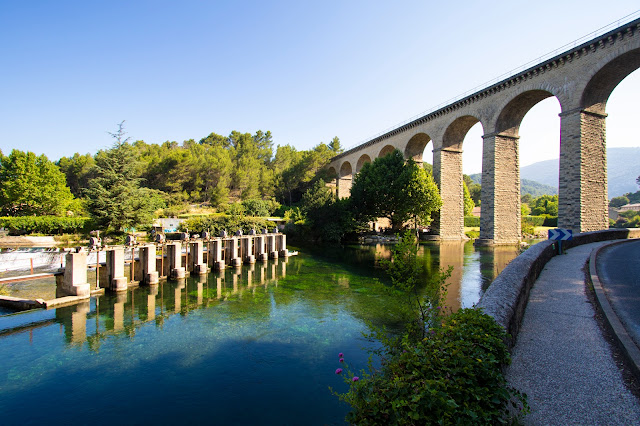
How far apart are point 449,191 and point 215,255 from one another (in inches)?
991

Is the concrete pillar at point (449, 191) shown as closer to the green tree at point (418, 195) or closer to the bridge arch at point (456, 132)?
the bridge arch at point (456, 132)

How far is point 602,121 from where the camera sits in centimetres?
2052

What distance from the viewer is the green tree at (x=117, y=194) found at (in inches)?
971

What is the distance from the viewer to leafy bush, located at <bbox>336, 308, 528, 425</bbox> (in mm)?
2336

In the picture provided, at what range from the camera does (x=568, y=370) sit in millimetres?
3967

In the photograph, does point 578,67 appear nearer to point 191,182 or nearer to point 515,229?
point 515,229

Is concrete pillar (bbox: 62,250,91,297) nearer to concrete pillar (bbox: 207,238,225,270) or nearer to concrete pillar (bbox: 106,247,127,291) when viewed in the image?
concrete pillar (bbox: 106,247,127,291)

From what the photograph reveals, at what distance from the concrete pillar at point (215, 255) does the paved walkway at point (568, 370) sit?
42.5 ft

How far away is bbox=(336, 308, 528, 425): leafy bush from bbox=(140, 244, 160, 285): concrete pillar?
11.9 m

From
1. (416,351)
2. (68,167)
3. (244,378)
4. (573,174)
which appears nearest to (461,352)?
(416,351)

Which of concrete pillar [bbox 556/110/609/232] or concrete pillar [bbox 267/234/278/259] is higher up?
concrete pillar [bbox 556/110/609/232]

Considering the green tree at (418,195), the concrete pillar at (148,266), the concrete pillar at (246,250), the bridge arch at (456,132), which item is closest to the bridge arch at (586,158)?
the bridge arch at (456,132)

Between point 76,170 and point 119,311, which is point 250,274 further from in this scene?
point 76,170

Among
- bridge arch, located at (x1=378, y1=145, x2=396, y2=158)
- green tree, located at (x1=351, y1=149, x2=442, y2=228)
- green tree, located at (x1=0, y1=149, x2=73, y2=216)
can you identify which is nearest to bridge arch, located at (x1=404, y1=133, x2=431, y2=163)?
bridge arch, located at (x1=378, y1=145, x2=396, y2=158)
